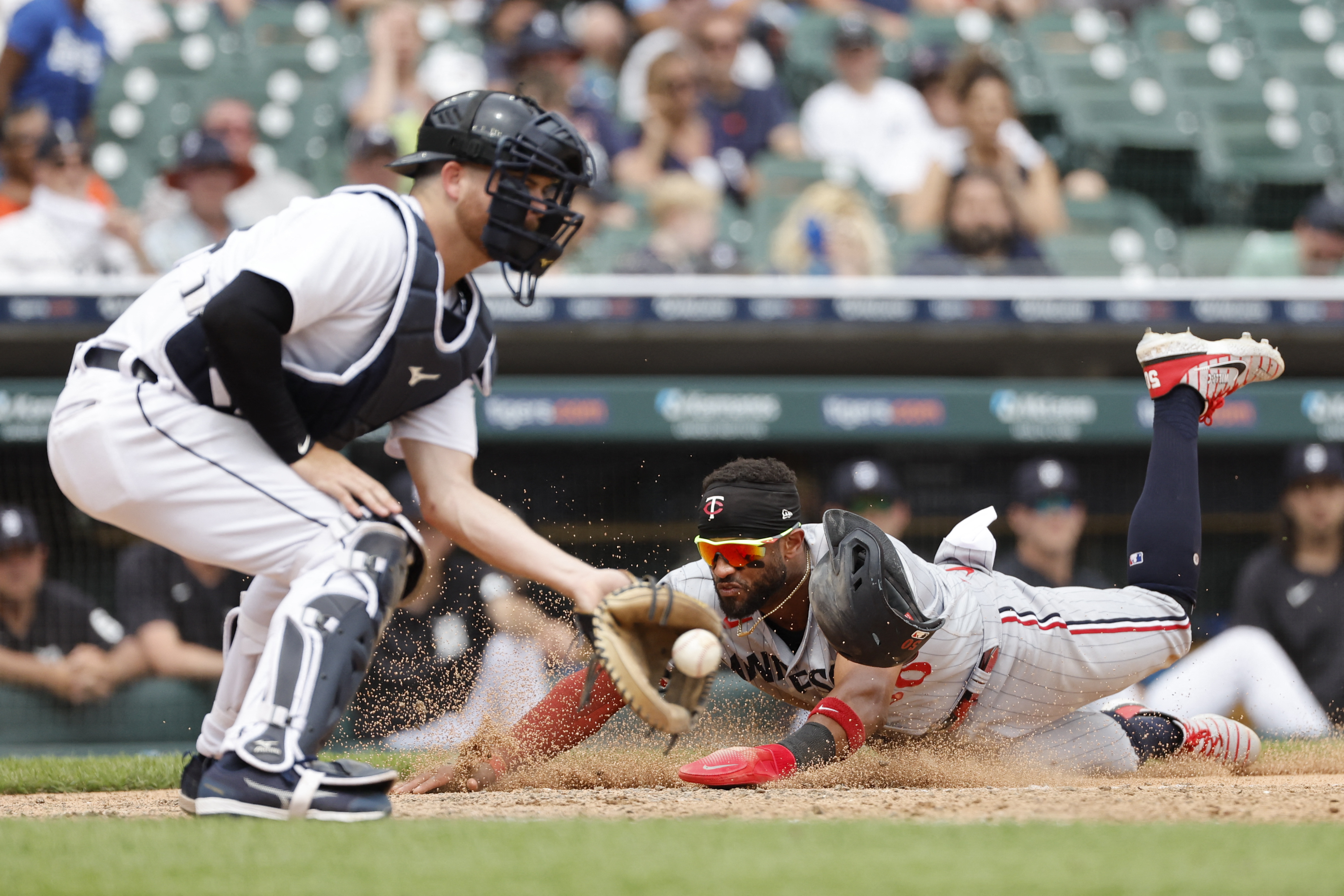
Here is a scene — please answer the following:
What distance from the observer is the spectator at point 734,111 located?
8.20 m

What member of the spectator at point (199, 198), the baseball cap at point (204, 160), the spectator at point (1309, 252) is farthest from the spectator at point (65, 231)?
the spectator at point (1309, 252)

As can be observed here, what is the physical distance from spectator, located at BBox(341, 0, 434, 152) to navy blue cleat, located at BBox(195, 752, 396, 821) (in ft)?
17.9

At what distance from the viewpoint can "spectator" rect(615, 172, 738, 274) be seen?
21.8 feet

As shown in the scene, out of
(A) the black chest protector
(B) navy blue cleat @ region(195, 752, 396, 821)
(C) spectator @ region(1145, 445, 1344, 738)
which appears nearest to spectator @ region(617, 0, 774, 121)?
(C) spectator @ region(1145, 445, 1344, 738)

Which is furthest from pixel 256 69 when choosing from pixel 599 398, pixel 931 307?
pixel 931 307

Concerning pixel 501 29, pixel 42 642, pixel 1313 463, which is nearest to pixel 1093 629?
pixel 1313 463

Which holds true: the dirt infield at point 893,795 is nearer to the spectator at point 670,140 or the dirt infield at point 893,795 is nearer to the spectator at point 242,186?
the spectator at point 242,186

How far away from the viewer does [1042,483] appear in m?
5.98

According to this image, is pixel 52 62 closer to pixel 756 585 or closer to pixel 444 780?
pixel 444 780

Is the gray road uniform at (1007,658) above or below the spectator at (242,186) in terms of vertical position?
below

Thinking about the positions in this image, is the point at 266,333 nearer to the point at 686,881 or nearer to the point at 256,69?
the point at 686,881

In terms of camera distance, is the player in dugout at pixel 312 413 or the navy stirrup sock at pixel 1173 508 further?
the navy stirrup sock at pixel 1173 508

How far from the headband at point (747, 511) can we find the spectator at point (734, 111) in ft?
16.2

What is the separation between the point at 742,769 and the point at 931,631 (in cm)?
52
